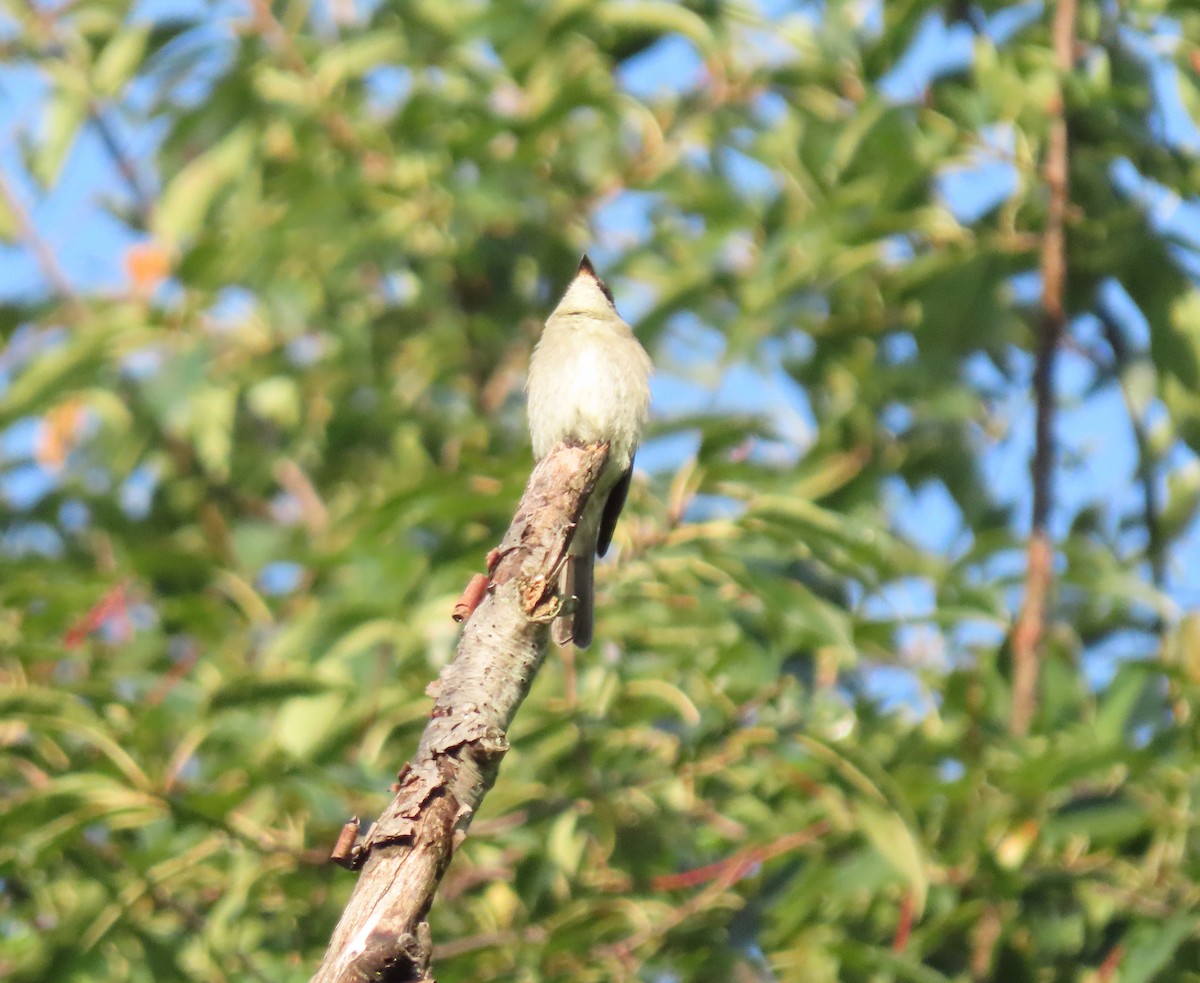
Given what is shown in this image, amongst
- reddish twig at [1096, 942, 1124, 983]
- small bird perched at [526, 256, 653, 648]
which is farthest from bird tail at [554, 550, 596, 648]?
reddish twig at [1096, 942, 1124, 983]

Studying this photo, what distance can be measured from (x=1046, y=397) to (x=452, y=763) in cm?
300

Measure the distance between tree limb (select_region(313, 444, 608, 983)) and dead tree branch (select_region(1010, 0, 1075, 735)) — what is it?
5.97 feet

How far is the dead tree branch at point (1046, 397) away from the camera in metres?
5.09

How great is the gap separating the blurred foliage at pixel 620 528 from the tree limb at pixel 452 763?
1.03 metres

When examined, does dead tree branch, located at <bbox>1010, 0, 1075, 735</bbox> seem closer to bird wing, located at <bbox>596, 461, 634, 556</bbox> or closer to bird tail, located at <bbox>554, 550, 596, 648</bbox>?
bird wing, located at <bbox>596, 461, 634, 556</bbox>

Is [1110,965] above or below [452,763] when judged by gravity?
below

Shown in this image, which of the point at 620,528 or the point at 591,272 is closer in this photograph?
the point at 620,528

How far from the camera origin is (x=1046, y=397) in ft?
17.7

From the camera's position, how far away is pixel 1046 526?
16.9 ft

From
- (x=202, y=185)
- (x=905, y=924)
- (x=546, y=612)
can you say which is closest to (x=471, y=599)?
(x=546, y=612)

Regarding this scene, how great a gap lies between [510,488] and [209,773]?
1.18 m

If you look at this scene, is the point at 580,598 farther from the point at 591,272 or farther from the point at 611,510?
the point at 591,272

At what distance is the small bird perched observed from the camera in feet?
15.8

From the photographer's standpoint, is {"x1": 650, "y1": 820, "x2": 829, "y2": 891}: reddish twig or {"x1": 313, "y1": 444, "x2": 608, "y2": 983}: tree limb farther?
{"x1": 650, "y1": 820, "x2": 829, "y2": 891}: reddish twig
